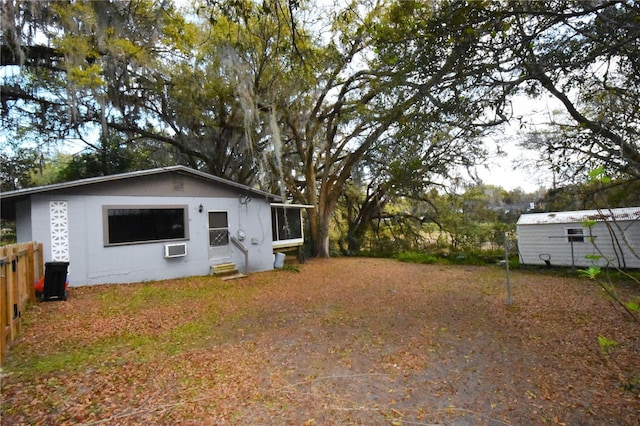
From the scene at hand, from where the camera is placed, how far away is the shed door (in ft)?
31.6

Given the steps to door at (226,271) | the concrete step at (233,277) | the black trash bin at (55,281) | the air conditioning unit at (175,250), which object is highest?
the air conditioning unit at (175,250)

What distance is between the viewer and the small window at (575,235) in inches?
388

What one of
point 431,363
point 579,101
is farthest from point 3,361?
point 579,101

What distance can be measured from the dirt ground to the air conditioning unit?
1836mm

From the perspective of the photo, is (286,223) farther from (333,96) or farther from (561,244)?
(561,244)

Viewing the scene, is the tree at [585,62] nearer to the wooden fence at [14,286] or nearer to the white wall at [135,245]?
the wooden fence at [14,286]

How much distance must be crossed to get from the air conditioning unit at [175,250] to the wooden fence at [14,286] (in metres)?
2.70

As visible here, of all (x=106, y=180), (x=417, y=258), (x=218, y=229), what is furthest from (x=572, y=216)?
(x=106, y=180)

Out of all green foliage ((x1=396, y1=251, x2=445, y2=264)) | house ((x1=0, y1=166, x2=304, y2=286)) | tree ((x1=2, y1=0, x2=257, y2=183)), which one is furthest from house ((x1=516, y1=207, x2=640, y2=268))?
tree ((x1=2, y1=0, x2=257, y2=183))

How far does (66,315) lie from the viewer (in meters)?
5.32

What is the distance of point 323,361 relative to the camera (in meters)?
3.73

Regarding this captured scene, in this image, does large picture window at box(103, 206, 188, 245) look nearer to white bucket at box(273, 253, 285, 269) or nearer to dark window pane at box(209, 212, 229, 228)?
dark window pane at box(209, 212, 229, 228)

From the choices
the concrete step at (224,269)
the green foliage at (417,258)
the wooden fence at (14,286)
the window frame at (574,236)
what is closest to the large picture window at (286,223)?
the concrete step at (224,269)

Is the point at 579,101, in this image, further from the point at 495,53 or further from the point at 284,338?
the point at 284,338
